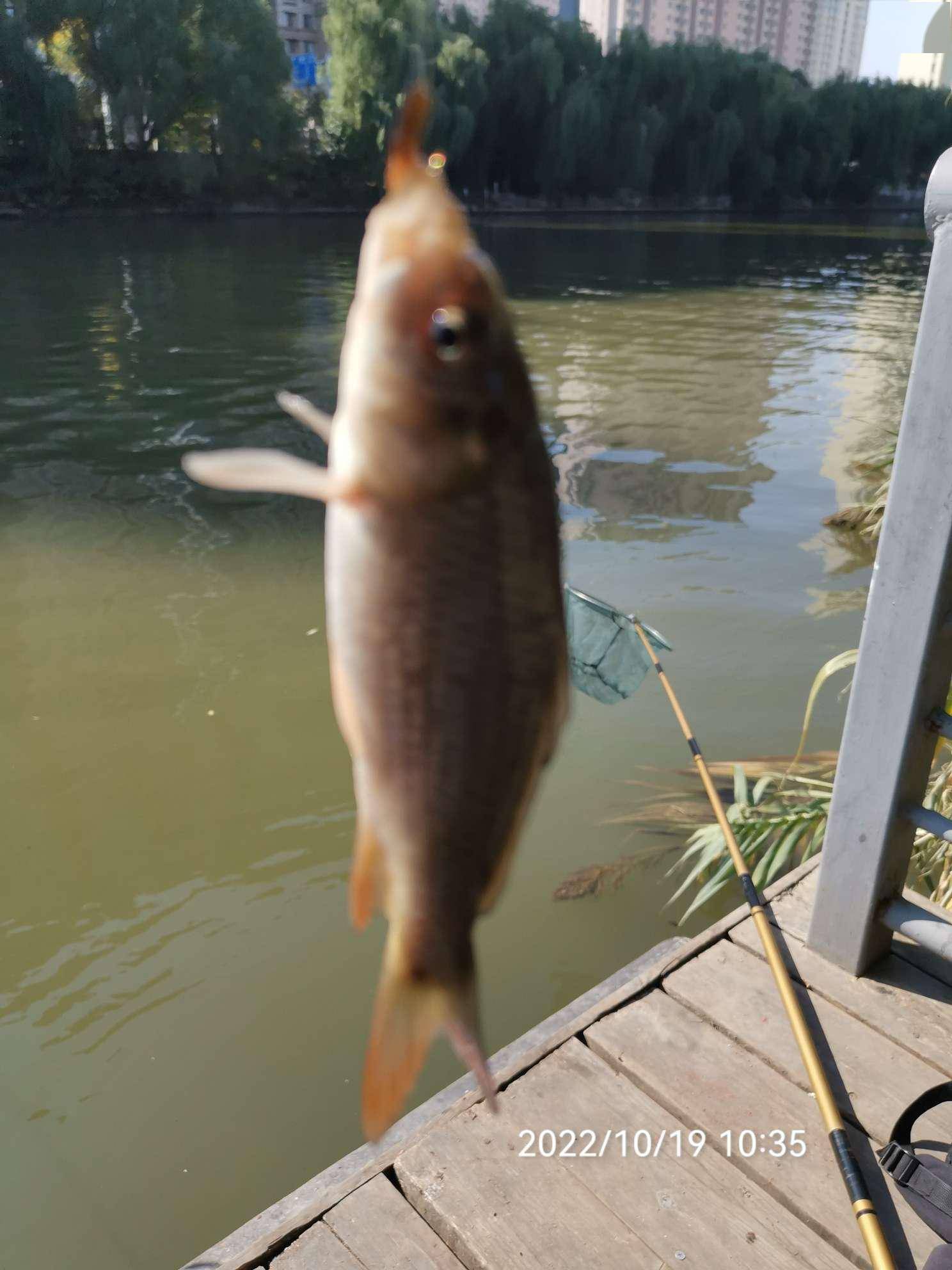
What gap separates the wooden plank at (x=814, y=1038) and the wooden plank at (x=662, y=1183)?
1.22ft

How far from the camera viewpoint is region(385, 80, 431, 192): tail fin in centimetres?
52

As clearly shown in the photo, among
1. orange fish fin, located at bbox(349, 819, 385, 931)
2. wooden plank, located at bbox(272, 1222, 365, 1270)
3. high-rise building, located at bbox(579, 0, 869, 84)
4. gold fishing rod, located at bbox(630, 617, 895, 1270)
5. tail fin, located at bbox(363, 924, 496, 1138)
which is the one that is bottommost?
wooden plank, located at bbox(272, 1222, 365, 1270)

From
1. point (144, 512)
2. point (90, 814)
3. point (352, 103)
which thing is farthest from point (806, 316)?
point (90, 814)

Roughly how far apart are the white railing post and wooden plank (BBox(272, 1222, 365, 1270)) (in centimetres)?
168

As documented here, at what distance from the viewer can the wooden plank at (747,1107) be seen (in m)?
2.52

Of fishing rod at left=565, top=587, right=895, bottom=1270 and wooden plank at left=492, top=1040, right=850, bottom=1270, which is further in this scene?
wooden plank at left=492, top=1040, right=850, bottom=1270

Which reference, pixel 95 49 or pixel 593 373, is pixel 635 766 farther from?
pixel 95 49

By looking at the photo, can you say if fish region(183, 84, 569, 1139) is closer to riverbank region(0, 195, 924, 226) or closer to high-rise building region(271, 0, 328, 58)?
riverbank region(0, 195, 924, 226)

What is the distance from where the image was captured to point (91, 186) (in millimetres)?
32562

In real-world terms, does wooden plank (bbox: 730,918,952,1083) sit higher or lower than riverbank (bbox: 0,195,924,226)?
lower

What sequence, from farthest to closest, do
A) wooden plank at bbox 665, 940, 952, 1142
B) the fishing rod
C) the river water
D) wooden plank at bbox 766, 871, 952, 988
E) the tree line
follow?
the tree line → the river water → wooden plank at bbox 766, 871, 952, 988 → wooden plank at bbox 665, 940, 952, 1142 → the fishing rod

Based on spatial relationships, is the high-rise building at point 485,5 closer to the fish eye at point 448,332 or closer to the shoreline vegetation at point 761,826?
the fish eye at point 448,332

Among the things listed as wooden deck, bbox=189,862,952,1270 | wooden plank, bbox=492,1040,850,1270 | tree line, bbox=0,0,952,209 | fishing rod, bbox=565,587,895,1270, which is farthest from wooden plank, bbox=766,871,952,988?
tree line, bbox=0,0,952,209

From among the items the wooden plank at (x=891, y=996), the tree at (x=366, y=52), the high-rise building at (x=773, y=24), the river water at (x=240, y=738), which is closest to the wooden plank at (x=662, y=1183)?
the wooden plank at (x=891, y=996)
